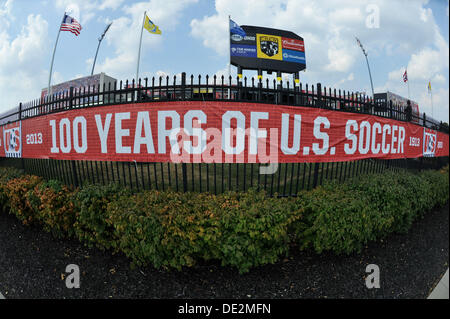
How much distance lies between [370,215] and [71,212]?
4311 millimetres

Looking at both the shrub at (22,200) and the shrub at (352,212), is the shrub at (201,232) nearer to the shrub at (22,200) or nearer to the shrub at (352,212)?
the shrub at (352,212)

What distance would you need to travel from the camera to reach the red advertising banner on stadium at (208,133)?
360 cm

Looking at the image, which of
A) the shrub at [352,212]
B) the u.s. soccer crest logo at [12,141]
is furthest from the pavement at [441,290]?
the u.s. soccer crest logo at [12,141]

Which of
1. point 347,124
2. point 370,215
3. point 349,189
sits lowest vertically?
point 370,215

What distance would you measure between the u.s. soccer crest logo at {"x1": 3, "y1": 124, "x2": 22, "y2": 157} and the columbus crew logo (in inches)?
611

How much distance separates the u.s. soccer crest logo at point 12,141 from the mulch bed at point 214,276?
156 inches

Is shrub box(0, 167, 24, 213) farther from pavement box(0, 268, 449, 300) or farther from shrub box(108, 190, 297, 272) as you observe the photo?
shrub box(108, 190, 297, 272)

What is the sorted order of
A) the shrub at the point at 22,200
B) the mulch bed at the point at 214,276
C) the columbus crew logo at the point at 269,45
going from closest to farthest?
the mulch bed at the point at 214,276 < the shrub at the point at 22,200 < the columbus crew logo at the point at 269,45

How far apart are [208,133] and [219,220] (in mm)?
1522

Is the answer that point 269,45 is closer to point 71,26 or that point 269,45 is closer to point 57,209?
point 71,26

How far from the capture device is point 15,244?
3.72m

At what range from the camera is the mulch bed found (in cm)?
258

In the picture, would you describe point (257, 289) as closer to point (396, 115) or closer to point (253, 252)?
point (253, 252)

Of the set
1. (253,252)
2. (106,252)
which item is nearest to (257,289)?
(253,252)
